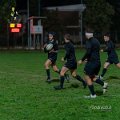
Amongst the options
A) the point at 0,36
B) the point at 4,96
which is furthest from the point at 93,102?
the point at 0,36

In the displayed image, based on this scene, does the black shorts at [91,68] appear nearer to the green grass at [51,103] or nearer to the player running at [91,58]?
the player running at [91,58]

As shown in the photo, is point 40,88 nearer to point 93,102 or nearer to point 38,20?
point 93,102

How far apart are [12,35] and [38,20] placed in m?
6.92

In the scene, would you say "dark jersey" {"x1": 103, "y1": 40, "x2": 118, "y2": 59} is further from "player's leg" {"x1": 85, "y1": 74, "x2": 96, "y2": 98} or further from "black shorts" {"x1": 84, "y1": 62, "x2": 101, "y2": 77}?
"player's leg" {"x1": 85, "y1": 74, "x2": 96, "y2": 98}

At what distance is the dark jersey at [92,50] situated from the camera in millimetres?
13992

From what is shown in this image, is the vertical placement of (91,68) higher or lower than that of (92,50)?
lower

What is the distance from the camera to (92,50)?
14.1 meters

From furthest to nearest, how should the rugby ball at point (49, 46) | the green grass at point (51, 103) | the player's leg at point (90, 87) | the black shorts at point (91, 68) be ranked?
the rugby ball at point (49, 46), the black shorts at point (91, 68), the player's leg at point (90, 87), the green grass at point (51, 103)

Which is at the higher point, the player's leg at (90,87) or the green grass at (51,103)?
the player's leg at (90,87)

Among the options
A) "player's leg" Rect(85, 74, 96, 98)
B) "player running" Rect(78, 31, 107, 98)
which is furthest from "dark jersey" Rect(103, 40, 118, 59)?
"player's leg" Rect(85, 74, 96, 98)

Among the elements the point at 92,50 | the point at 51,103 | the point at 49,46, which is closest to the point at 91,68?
the point at 92,50

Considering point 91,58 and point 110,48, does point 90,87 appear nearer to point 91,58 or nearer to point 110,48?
point 91,58

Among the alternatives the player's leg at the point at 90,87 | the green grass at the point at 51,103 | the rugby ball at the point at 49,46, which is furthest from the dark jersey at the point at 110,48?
the player's leg at the point at 90,87

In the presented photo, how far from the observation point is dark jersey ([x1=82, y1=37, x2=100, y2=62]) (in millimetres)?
13992
